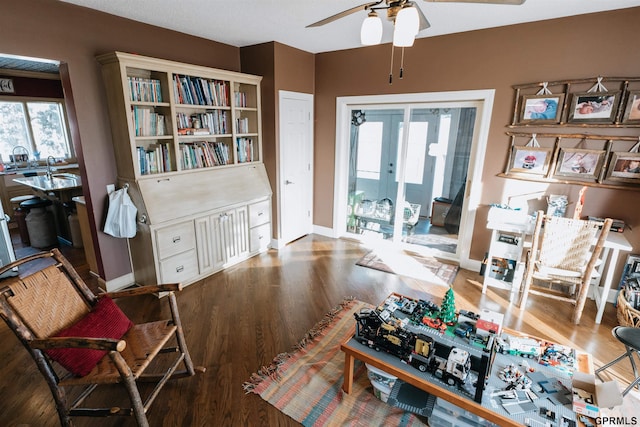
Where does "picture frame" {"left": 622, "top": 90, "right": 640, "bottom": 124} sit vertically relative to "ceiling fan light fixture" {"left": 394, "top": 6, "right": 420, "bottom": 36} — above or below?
below

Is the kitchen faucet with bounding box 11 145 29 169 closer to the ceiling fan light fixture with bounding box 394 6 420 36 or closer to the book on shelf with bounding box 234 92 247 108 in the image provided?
the book on shelf with bounding box 234 92 247 108

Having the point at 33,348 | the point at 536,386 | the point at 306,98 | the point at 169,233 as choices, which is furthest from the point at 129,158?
the point at 536,386

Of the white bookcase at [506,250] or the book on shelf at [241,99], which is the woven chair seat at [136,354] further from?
the white bookcase at [506,250]

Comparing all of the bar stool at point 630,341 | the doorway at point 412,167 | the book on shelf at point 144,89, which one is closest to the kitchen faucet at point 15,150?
the book on shelf at point 144,89

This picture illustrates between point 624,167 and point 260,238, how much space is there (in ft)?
12.1

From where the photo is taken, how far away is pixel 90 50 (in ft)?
8.69

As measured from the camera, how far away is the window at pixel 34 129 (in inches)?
215

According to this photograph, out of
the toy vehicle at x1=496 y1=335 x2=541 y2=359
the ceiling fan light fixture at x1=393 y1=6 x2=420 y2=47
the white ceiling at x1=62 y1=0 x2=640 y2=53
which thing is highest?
the white ceiling at x1=62 y1=0 x2=640 y2=53

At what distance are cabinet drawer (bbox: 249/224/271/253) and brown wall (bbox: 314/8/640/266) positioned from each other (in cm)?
176

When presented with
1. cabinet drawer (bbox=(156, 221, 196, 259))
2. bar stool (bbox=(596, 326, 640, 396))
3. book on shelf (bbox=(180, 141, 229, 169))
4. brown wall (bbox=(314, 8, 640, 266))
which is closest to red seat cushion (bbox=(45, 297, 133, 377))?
cabinet drawer (bbox=(156, 221, 196, 259))

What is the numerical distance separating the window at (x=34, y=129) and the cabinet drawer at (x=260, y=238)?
4841 millimetres

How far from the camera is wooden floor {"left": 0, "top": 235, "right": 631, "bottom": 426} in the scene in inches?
Result: 72.1

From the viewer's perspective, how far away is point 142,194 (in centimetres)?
283

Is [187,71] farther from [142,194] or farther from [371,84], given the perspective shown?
[371,84]
